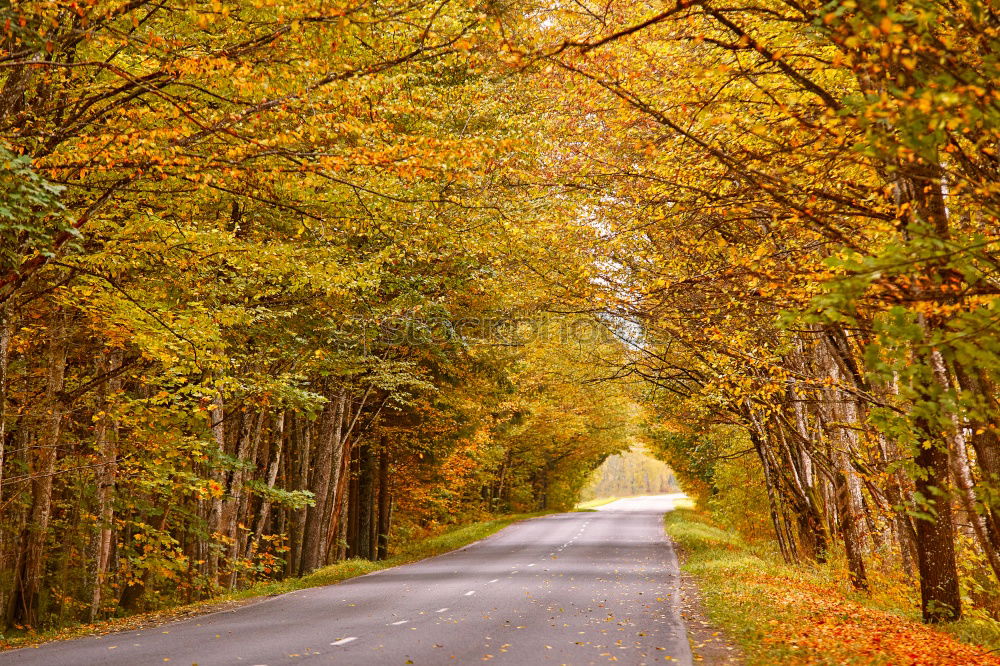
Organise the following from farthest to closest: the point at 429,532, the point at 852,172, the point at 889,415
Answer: the point at 429,532, the point at 852,172, the point at 889,415

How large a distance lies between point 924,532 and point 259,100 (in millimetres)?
9571

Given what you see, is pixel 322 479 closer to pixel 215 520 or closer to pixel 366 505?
pixel 215 520

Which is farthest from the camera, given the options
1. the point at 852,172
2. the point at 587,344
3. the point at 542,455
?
the point at 542,455

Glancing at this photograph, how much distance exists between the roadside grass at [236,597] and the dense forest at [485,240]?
1426 millimetres

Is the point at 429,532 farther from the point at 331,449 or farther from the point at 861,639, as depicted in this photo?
the point at 861,639

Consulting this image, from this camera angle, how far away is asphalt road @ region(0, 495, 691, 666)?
29.8 ft

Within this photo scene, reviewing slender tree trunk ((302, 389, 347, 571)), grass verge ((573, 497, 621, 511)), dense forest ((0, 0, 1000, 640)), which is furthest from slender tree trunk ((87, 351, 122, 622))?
grass verge ((573, 497, 621, 511))

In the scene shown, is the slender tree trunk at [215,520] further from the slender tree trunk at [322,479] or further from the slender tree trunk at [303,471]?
the slender tree trunk at [303,471]

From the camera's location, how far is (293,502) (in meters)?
17.3

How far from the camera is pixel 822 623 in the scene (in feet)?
34.6

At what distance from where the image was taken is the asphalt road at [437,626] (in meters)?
9.08

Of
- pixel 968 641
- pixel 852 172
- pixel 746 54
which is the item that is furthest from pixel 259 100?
pixel 968 641

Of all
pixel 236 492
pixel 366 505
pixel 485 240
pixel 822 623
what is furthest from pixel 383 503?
pixel 822 623

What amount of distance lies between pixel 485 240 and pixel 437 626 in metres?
7.12
